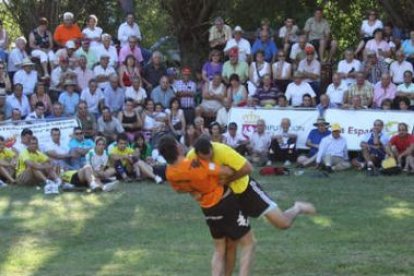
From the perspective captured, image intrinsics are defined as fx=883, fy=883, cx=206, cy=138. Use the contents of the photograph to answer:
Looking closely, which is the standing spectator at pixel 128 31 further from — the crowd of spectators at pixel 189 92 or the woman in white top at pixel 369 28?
the woman in white top at pixel 369 28

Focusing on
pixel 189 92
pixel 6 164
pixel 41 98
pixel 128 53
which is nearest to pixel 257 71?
pixel 189 92

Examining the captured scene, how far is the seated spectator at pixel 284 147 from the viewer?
18.5 m

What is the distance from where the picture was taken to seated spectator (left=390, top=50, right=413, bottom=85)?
1939cm

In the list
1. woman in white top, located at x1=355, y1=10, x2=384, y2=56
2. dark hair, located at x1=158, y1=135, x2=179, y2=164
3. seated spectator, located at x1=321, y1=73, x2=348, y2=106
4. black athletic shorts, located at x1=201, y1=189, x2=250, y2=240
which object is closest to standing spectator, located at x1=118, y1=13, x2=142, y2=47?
seated spectator, located at x1=321, y1=73, x2=348, y2=106

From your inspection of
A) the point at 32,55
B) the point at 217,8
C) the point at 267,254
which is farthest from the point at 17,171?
the point at 217,8

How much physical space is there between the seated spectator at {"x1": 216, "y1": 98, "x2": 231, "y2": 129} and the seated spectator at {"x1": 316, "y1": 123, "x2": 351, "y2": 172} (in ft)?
8.68

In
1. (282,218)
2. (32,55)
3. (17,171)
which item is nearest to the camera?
(282,218)

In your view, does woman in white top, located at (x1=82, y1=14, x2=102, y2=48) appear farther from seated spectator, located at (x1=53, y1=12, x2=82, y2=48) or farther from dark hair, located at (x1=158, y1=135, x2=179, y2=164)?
dark hair, located at (x1=158, y1=135, x2=179, y2=164)

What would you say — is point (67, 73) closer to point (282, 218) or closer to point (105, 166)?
point (105, 166)

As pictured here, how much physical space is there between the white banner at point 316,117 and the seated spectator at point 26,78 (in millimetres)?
4440

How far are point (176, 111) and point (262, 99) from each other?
197 cm

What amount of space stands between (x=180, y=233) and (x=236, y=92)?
29.1ft

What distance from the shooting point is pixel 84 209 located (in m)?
13.3

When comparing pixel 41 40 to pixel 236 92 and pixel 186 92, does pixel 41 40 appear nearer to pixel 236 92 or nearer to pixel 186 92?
pixel 186 92
